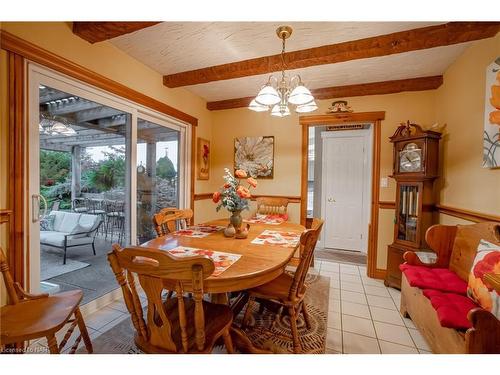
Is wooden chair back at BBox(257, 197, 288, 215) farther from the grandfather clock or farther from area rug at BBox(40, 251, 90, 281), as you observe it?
area rug at BBox(40, 251, 90, 281)

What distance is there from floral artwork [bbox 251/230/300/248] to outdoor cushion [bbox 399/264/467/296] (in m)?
0.95

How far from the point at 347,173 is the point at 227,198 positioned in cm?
299

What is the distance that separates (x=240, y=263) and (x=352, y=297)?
178 centimetres

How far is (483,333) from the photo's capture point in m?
1.09

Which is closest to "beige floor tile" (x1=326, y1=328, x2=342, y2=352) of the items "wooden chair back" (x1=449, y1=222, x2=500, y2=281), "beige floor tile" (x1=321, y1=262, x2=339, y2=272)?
"wooden chair back" (x1=449, y1=222, x2=500, y2=281)

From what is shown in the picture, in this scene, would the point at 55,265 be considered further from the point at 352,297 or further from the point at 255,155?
the point at 352,297

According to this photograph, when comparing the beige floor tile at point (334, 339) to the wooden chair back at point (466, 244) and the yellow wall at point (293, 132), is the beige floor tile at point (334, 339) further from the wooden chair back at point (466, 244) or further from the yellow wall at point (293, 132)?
the yellow wall at point (293, 132)

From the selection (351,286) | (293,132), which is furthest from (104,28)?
(351,286)

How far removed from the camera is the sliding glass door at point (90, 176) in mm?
1665

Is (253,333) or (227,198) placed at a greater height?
(227,198)

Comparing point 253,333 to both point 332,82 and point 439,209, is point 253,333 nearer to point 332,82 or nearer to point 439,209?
point 439,209

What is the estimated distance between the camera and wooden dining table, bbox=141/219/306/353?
3.50 feet

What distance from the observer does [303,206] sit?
3283mm
